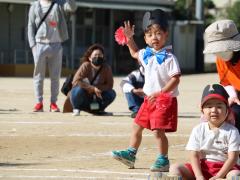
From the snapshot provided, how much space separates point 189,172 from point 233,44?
5.13 ft

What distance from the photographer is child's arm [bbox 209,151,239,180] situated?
311 inches

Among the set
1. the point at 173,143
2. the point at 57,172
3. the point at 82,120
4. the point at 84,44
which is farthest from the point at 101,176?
the point at 84,44

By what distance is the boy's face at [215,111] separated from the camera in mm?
8094

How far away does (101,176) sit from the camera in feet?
29.7

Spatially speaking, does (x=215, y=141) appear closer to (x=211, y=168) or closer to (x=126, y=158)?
(x=211, y=168)

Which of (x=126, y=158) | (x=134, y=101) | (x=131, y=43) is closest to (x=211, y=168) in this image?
(x=126, y=158)

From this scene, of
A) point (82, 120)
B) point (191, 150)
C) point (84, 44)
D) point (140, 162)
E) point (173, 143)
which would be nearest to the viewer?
point (191, 150)

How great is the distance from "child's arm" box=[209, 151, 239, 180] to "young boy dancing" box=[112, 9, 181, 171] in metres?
1.71

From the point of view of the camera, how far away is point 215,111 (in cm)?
809

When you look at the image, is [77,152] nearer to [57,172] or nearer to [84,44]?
[57,172]

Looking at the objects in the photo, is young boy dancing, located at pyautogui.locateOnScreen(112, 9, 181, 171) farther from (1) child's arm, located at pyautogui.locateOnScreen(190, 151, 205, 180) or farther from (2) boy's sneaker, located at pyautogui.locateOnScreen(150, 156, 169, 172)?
(1) child's arm, located at pyautogui.locateOnScreen(190, 151, 205, 180)

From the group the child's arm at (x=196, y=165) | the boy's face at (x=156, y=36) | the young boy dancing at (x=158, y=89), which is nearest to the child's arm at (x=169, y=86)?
the young boy dancing at (x=158, y=89)

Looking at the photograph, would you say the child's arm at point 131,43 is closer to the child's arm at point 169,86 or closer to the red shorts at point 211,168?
the child's arm at point 169,86

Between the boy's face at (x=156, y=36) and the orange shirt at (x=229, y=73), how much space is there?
0.86 metres
